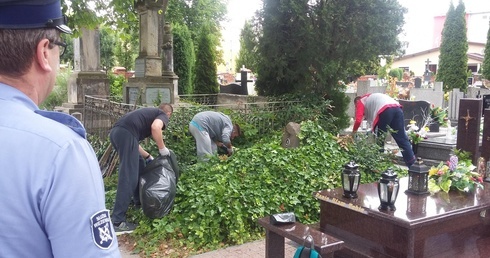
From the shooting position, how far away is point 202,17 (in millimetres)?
29594

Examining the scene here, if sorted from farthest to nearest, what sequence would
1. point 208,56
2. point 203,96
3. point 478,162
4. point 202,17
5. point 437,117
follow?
point 202,17 → point 208,56 → point 203,96 → point 437,117 → point 478,162

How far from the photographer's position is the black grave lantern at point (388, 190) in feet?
13.3

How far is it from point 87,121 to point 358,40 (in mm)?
6411

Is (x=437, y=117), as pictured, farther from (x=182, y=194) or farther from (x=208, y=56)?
(x=208, y=56)

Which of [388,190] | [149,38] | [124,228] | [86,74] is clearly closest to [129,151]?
[124,228]

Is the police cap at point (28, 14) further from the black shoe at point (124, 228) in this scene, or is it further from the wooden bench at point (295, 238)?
the black shoe at point (124, 228)

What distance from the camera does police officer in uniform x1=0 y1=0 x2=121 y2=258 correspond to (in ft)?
3.34

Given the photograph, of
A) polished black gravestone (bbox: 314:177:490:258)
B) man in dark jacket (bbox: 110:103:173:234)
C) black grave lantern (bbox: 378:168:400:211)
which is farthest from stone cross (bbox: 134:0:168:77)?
black grave lantern (bbox: 378:168:400:211)

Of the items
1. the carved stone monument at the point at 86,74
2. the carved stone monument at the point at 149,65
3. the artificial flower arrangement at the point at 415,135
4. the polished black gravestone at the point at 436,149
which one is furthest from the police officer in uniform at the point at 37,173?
the carved stone monument at the point at 86,74

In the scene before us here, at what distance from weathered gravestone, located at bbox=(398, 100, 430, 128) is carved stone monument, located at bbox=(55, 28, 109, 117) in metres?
8.72

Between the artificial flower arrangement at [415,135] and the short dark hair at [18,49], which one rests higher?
the short dark hair at [18,49]

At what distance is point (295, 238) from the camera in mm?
3527

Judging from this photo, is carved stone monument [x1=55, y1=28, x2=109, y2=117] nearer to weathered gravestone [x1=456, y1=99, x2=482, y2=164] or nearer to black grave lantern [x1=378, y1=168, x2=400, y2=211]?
weathered gravestone [x1=456, y1=99, x2=482, y2=164]

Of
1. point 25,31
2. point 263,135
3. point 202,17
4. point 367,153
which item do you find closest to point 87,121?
point 263,135
